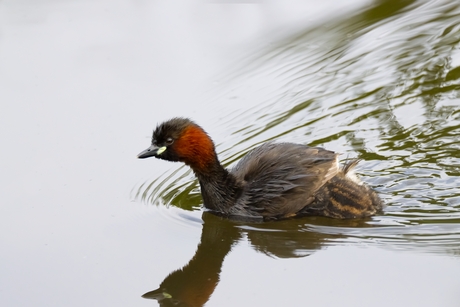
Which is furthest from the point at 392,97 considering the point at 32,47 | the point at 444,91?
the point at 32,47

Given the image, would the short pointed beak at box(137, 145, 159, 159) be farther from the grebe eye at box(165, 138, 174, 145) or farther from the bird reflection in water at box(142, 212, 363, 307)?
the bird reflection in water at box(142, 212, 363, 307)

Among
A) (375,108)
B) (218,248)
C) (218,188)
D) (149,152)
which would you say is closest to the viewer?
(218,248)

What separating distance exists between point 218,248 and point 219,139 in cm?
200

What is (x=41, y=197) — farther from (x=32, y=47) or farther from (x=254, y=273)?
(x=32, y=47)

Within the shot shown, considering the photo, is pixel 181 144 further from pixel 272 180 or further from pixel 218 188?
pixel 272 180

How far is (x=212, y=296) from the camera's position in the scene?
18.0 feet

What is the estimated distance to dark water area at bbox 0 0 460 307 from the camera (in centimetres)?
569

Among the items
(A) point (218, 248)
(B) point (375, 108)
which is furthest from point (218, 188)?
(B) point (375, 108)

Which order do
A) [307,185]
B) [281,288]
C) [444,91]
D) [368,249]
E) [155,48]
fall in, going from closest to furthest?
[281,288], [368,249], [307,185], [444,91], [155,48]

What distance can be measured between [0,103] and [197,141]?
2.64 m

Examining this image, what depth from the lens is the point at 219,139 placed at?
8102 millimetres

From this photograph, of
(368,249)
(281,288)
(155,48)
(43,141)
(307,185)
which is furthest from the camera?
(155,48)

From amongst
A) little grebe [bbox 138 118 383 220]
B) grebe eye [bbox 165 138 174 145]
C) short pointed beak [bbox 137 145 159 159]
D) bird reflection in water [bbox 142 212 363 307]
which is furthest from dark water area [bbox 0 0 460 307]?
grebe eye [bbox 165 138 174 145]

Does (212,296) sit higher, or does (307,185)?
(307,185)
